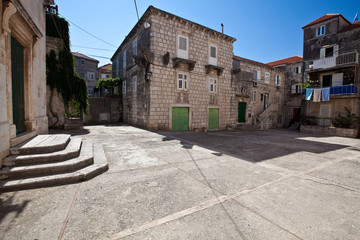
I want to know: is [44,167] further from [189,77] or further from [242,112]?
[242,112]

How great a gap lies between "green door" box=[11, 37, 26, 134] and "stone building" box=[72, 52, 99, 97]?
25445 millimetres

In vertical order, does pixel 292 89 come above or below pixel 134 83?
above

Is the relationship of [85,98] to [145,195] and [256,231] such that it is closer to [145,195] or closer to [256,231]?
[145,195]

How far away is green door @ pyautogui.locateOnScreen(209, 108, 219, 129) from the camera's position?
572 inches

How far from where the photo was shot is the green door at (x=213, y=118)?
47.7ft

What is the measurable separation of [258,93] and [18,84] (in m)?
21.5

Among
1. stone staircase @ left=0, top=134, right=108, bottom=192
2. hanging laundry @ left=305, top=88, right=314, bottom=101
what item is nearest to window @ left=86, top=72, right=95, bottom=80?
stone staircase @ left=0, top=134, right=108, bottom=192

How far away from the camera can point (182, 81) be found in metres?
12.5

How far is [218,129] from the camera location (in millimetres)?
15289

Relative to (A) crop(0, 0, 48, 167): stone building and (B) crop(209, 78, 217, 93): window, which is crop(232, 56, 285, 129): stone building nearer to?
(B) crop(209, 78, 217, 93): window

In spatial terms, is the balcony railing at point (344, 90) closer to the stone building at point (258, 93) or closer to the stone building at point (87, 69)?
the stone building at point (258, 93)

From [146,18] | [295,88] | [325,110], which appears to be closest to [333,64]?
[325,110]

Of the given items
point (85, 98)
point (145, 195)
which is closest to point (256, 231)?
point (145, 195)

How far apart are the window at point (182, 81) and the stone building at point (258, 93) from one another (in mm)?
5832
